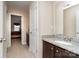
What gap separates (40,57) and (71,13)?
1.85 m

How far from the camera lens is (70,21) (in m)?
3.27

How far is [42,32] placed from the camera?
4.17 m

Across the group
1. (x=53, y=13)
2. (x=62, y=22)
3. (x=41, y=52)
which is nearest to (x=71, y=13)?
(x=62, y=22)

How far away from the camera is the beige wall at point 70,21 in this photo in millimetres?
3034

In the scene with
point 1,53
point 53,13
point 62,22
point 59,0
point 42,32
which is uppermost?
point 59,0

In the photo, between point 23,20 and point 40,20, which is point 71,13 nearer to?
point 40,20

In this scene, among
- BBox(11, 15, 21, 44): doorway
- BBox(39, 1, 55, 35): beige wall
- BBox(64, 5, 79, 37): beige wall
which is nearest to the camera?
BBox(64, 5, 79, 37): beige wall

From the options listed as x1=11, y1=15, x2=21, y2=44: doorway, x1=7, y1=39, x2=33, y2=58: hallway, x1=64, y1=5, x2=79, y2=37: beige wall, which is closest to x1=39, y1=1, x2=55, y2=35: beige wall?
x1=64, y1=5, x2=79, y2=37: beige wall

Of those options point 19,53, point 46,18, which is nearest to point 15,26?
point 19,53

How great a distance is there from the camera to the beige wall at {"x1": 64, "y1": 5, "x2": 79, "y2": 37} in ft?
9.95

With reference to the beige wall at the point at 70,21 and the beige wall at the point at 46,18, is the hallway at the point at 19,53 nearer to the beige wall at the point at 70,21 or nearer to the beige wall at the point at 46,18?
the beige wall at the point at 46,18

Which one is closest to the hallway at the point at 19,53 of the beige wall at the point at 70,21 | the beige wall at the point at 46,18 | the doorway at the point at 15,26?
the beige wall at the point at 46,18

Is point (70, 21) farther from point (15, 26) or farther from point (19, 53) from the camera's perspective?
point (15, 26)

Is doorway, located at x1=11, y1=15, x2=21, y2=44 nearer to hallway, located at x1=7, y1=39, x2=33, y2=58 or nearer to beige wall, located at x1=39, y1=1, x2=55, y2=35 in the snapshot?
hallway, located at x1=7, y1=39, x2=33, y2=58
